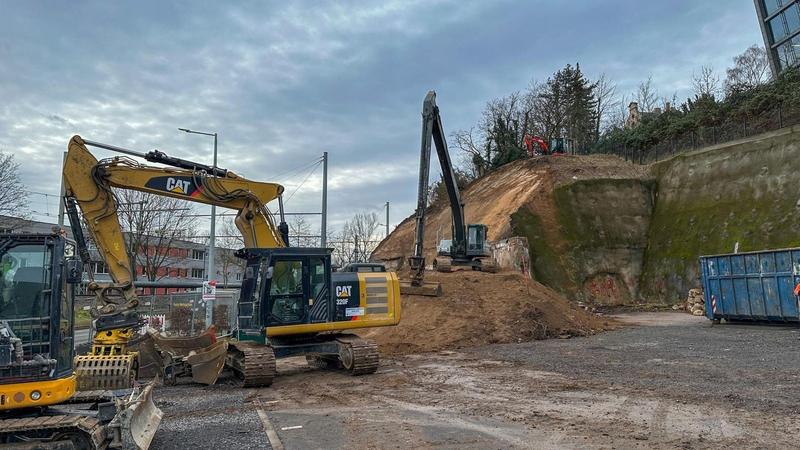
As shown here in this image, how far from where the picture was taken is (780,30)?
43.7 m

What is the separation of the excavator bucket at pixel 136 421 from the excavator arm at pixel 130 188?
4259mm

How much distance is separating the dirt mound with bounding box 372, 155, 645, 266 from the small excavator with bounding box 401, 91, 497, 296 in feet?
24.2

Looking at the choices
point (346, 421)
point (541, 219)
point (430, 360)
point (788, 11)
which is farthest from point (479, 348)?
point (788, 11)

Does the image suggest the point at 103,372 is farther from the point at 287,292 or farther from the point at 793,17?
the point at 793,17

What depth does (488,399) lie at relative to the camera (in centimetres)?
965

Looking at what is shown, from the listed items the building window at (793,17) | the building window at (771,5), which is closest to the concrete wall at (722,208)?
the building window at (793,17)

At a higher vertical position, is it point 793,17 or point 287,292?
point 793,17

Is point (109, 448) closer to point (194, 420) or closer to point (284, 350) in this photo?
point (194, 420)

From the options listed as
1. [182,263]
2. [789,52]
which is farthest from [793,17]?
[182,263]

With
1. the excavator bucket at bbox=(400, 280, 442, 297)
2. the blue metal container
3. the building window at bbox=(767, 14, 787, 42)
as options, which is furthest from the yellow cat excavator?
the building window at bbox=(767, 14, 787, 42)

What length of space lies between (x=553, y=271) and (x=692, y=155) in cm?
1253

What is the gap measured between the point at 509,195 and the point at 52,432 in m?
34.5

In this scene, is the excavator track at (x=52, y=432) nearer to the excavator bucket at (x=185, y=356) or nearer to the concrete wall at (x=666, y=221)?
the excavator bucket at (x=185, y=356)

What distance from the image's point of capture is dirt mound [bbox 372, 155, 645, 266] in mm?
35438
